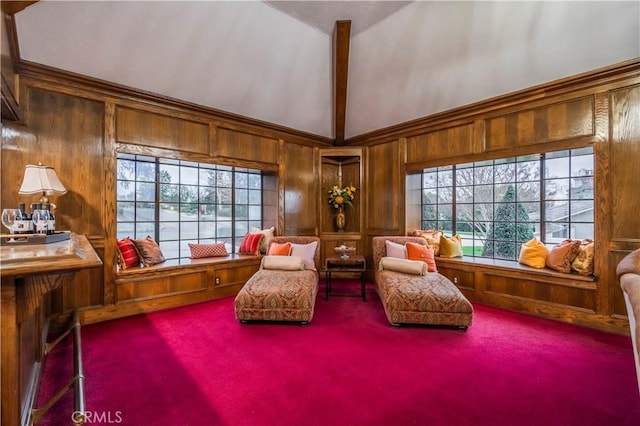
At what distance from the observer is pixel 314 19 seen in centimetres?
350

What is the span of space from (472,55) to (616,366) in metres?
3.33

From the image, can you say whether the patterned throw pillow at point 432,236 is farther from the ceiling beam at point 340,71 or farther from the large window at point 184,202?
the large window at point 184,202

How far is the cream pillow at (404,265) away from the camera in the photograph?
3.45m

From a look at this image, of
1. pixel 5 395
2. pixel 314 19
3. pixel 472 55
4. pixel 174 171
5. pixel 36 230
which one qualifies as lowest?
pixel 5 395

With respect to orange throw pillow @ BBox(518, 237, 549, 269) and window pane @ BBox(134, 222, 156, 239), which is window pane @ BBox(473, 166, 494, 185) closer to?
orange throw pillow @ BBox(518, 237, 549, 269)

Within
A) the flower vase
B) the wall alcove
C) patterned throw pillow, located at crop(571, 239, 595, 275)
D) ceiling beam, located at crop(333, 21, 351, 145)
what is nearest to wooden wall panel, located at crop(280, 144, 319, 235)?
the wall alcove

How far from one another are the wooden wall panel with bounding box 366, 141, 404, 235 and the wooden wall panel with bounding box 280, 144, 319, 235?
1.01m

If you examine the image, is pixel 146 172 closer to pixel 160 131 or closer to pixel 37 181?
pixel 160 131

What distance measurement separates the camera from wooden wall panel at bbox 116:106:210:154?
3.41 metres

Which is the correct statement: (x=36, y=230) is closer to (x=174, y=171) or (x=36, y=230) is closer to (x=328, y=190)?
(x=174, y=171)

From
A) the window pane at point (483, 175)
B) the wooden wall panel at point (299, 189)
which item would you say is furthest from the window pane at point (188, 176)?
the window pane at point (483, 175)

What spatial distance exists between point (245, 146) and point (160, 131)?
1.21 metres

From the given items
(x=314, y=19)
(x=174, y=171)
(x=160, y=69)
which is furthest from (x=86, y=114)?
(x=314, y=19)

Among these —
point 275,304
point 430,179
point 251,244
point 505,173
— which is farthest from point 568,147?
point 251,244
